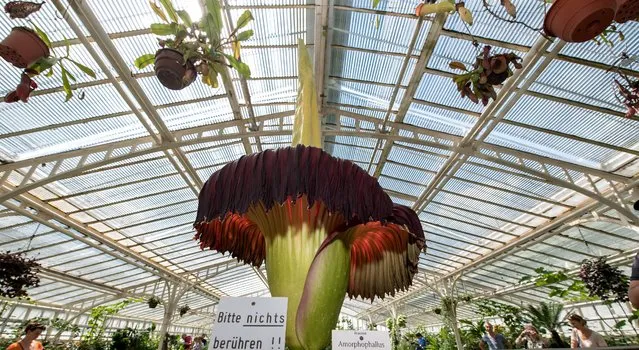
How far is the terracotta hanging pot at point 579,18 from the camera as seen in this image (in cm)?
130

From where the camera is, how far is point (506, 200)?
7.86 meters

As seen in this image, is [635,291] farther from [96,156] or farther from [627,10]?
[96,156]

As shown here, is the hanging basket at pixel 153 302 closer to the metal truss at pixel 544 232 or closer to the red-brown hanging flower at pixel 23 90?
the metal truss at pixel 544 232

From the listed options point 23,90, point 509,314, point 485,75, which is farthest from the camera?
point 509,314

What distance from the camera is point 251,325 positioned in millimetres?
625

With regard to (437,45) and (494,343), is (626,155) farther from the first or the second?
(494,343)

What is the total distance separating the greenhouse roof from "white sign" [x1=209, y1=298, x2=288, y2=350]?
Result: 1878 mm

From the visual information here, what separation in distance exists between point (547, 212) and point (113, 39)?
9230 millimetres

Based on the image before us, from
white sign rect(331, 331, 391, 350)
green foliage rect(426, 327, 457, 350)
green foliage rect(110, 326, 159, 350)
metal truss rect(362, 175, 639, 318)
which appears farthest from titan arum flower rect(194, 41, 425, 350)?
green foliage rect(110, 326, 159, 350)

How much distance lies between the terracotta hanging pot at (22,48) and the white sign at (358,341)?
5.75 ft

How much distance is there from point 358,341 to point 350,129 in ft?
20.1

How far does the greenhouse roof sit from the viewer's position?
418 centimetres

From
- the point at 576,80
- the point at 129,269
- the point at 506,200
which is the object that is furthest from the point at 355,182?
the point at 129,269

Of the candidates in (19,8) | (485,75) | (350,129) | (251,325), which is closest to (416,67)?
(350,129)
